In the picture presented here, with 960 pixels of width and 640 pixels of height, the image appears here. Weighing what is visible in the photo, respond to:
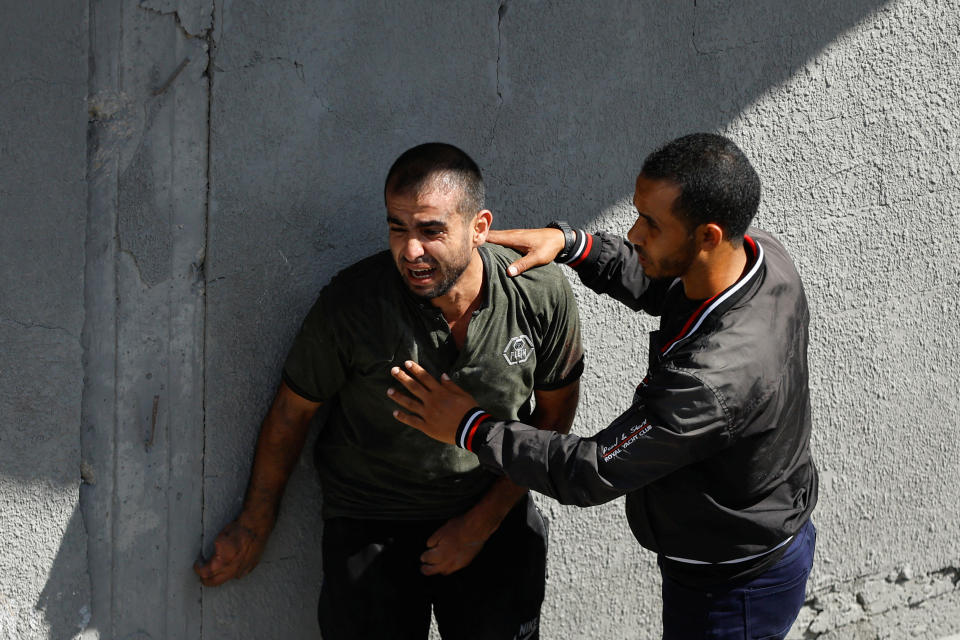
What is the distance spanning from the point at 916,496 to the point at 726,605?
1.96 m

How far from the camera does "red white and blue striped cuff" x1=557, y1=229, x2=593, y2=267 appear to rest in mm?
2934

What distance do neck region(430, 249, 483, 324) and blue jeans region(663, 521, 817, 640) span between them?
0.94 m

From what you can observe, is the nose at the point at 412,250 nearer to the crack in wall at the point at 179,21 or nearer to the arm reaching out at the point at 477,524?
the arm reaching out at the point at 477,524

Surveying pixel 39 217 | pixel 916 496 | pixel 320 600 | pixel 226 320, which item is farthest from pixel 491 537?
pixel 916 496

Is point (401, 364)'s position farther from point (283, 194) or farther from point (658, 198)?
point (658, 198)

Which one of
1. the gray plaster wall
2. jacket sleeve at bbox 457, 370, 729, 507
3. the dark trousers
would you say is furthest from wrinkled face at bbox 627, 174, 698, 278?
the gray plaster wall

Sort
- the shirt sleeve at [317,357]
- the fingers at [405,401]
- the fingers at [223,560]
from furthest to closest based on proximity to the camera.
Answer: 1. the fingers at [223,560]
2. the shirt sleeve at [317,357]
3. the fingers at [405,401]

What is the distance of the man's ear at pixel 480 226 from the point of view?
2.76 m

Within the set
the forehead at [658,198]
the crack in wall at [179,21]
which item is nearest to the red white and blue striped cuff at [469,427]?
the forehead at [658,198]

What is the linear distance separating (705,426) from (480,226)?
2.86ft

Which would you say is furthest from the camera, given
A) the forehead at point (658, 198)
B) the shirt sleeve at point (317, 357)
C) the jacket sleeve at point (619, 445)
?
the shirt sleeve at point (317, 357)

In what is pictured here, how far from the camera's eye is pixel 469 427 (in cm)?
250

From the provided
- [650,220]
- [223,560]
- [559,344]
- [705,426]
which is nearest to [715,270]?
[650,220]

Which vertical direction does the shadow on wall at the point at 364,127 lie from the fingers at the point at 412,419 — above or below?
above
